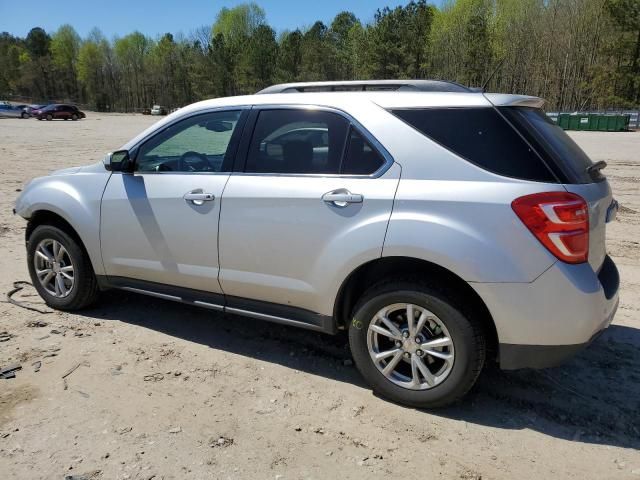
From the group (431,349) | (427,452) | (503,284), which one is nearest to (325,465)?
(427,452)

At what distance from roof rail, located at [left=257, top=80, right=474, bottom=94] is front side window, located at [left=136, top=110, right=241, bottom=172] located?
0.51 metres

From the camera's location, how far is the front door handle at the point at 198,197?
3.69 metres

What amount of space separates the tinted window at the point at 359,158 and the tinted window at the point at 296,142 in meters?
0.06

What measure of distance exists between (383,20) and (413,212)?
7148 cm

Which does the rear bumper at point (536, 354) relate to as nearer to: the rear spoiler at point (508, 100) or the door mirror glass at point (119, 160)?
the rear spoiler at point (508, 100)

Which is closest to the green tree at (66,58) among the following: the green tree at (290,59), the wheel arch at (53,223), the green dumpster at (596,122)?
the green tree at (290,59)

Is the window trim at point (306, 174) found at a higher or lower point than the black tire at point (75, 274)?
higher

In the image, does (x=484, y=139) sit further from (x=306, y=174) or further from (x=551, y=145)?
(x=306, y=174)

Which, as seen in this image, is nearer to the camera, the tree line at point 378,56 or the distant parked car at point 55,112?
the distant parked car at point 55,112

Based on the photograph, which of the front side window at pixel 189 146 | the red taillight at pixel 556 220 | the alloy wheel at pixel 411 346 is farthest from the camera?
the front side window at pixel 189 146

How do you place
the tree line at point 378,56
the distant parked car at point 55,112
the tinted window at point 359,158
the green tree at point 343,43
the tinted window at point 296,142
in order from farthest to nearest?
1. the green tree at point 343,43
2. the tree line at point 378,56
3. the distant parked car at point 55,112
4. the tinted window at point 296,142
5. the tinted window at point 359,158

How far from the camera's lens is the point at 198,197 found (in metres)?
3.73

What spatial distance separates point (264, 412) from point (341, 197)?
1.39 metres

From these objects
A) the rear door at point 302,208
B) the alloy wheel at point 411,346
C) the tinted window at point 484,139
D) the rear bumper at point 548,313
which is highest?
the tinted window at point 484,139
